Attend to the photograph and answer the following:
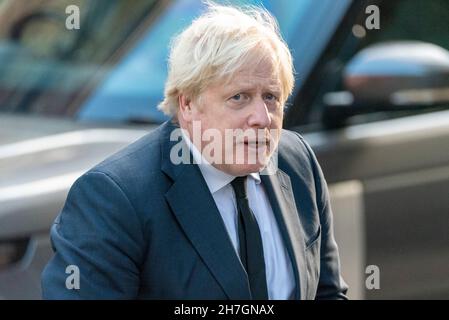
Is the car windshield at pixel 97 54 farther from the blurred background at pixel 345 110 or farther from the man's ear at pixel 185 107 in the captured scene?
the man's ear at pixel 185 107

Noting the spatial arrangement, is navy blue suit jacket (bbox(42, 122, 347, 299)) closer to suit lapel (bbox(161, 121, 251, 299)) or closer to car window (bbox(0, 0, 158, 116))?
suit lapel (bbox(161, 121, 251, 299))

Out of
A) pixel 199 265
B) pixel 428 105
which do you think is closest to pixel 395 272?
pixel 428 105

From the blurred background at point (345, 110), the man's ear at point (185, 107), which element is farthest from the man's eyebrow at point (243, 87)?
the blurred background at point (345, 110)

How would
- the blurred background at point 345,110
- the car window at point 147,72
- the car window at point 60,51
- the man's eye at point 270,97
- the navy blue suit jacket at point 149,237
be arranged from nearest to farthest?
the navy blue suit jacket at point 149,237, the man's eye at point 270,97, the blurred background at point 345,110, the car window at point 147,72, the car window at point 60,51

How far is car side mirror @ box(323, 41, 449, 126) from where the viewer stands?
3.94 metres

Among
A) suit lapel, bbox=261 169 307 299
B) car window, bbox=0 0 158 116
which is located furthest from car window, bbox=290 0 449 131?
suit lapel, bbox=261 169 307 299

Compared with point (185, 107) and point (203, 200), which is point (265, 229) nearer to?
point (203, 200)

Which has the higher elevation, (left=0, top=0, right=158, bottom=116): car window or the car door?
(left=0, top=0, right=158, bottom=116): car window

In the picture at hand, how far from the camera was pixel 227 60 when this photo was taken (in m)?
2.49

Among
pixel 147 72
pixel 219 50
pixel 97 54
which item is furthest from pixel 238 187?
pixel 97 54

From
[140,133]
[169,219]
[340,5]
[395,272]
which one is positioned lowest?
[395,272]

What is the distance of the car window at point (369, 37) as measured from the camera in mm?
3906
